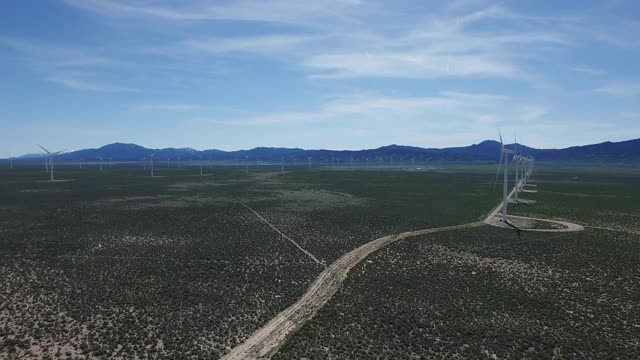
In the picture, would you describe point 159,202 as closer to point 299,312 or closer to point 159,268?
point 159,268

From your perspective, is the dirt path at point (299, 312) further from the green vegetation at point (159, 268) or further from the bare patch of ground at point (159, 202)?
the bare patch of ground at point (159, 202)

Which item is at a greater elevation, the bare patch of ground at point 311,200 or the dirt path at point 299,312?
the bare patch of ground at point 311,200

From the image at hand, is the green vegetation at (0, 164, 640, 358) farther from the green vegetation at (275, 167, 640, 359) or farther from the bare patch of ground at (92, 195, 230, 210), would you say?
the bare patch of ground at (92, 195, 230, 210)

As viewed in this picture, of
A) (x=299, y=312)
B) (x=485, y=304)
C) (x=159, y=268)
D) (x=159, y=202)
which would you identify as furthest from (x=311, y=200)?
(x=299, y=312)

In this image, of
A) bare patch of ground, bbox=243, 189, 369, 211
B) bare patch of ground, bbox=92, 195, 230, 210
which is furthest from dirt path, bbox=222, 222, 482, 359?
bare patch of ground, bbox=92, 195, 230, 210

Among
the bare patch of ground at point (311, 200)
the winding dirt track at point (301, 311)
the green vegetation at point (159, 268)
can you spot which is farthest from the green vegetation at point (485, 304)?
the bare patch of ground at point (311, 200)

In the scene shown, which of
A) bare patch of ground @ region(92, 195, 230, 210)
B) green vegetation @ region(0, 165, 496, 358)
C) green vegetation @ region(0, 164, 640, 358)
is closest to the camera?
green vegetation @ region(0, 164, 640, 358)

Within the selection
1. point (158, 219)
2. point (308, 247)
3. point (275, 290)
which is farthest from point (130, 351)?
point (158, 219)

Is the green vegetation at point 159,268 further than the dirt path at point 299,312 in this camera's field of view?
Yes
